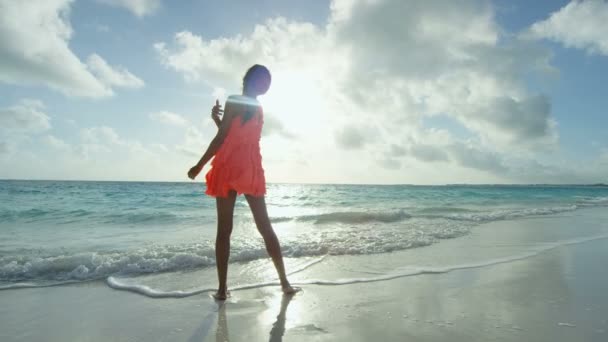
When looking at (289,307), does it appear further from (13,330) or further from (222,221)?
(13,330)

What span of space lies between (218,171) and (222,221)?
431 mm

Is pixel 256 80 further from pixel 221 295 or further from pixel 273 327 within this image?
pixel 273 327

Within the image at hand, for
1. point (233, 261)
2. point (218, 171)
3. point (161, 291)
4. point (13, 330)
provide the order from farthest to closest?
point (233, 261) < point (161, 291) < point (218, 171) < point (13, 330)

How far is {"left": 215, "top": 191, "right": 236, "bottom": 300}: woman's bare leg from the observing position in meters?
3.12

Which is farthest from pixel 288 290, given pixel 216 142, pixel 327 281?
pixel 216 142

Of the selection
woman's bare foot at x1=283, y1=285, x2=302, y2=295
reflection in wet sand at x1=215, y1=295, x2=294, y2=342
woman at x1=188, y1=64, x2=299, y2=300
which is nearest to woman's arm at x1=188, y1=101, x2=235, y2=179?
woman at x1=188, y1=64, x2=299, y2=300

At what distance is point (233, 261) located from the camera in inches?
188

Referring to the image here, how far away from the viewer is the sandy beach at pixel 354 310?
234cm

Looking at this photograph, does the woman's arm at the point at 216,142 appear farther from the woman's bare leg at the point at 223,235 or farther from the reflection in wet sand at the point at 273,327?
the reflection in wet sand at the point at 273,327

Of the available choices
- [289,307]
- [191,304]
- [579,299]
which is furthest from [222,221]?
[579,299]

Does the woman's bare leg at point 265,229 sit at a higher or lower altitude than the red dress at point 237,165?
lower

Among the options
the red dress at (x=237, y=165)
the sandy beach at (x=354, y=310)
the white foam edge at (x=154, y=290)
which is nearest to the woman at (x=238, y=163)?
the red dress at (x=237, y=165)

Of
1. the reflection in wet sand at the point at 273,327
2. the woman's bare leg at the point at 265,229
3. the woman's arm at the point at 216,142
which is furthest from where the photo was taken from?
the woman's bare leg at the point at 265,229

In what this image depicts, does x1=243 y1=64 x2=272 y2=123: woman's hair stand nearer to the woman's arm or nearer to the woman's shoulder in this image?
the woman's shoulder
